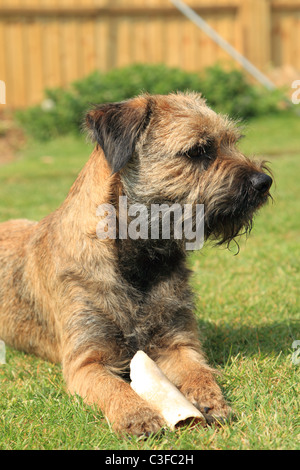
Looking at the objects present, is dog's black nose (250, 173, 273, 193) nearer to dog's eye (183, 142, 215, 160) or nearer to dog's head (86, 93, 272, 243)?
dog's head (86, 93, 272, 243)

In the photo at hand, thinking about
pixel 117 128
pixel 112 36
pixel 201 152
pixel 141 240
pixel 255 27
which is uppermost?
pixel 255 27

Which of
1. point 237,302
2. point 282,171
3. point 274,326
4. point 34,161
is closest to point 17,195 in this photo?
point 34,161

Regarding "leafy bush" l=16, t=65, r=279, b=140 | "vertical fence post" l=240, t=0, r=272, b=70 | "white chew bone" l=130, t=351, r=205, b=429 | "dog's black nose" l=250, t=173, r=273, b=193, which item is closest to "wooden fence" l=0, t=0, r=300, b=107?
"vertical fence post" l=240, t=0, r=272, b=70

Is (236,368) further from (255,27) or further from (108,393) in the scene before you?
(255,27)

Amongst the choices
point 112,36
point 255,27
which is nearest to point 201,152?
point 112,36

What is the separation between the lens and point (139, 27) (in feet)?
50.5

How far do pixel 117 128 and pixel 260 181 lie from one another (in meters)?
0.87

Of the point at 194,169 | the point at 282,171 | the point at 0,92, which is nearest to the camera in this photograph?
the point at 194,169

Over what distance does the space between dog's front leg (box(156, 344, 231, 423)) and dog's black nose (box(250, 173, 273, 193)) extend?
1.02m

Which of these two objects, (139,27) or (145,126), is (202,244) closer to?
(145,126)

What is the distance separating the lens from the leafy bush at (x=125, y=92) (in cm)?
1385

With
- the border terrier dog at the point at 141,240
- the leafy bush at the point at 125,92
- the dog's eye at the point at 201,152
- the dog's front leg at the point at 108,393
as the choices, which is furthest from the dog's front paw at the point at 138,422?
the leafy bush at the point at 125,92

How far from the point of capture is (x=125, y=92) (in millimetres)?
13875
